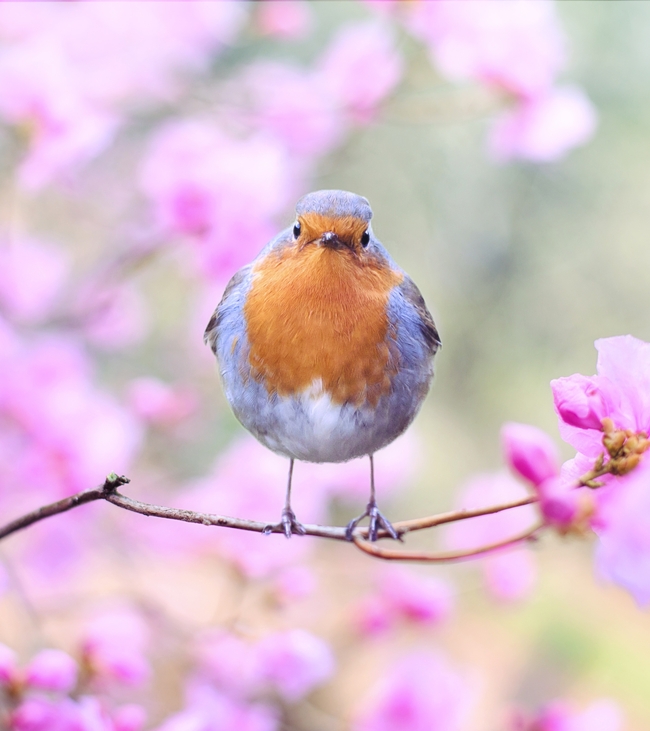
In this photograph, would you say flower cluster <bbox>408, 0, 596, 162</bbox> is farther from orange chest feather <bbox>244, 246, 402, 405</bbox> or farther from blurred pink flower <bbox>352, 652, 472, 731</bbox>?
blurred pink flower <bbox>352, 652, 472, 731</bbox>

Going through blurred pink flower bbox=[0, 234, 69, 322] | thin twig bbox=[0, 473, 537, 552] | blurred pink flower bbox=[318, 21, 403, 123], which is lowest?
thin twig bbox=[0, 473, 537, 552]

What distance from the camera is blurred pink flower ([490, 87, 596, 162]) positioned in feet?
5.17

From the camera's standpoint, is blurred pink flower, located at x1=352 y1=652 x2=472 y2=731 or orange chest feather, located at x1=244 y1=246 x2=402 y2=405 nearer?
orange chest feather, located at x1=244 y1=246 x2=402 y2=405

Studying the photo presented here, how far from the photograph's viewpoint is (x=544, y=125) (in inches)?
63.8

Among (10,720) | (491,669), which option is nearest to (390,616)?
(10,720)

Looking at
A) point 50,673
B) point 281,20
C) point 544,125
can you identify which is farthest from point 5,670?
point 281,20

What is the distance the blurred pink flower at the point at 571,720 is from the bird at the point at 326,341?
2.48 ft

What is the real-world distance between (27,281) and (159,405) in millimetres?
454

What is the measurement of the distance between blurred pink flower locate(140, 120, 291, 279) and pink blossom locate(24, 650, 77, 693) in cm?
86

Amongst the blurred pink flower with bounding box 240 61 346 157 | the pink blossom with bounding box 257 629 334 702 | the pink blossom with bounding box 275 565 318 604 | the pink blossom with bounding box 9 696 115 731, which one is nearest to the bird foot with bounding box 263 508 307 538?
the pink blossom with bounding box 9 696 115 731

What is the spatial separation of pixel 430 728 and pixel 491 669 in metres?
2.91

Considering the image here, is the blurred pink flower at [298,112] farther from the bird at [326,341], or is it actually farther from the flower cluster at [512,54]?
the bird at [326,341]

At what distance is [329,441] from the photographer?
3.01ft

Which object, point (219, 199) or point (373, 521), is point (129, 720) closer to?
point (373, 521)
